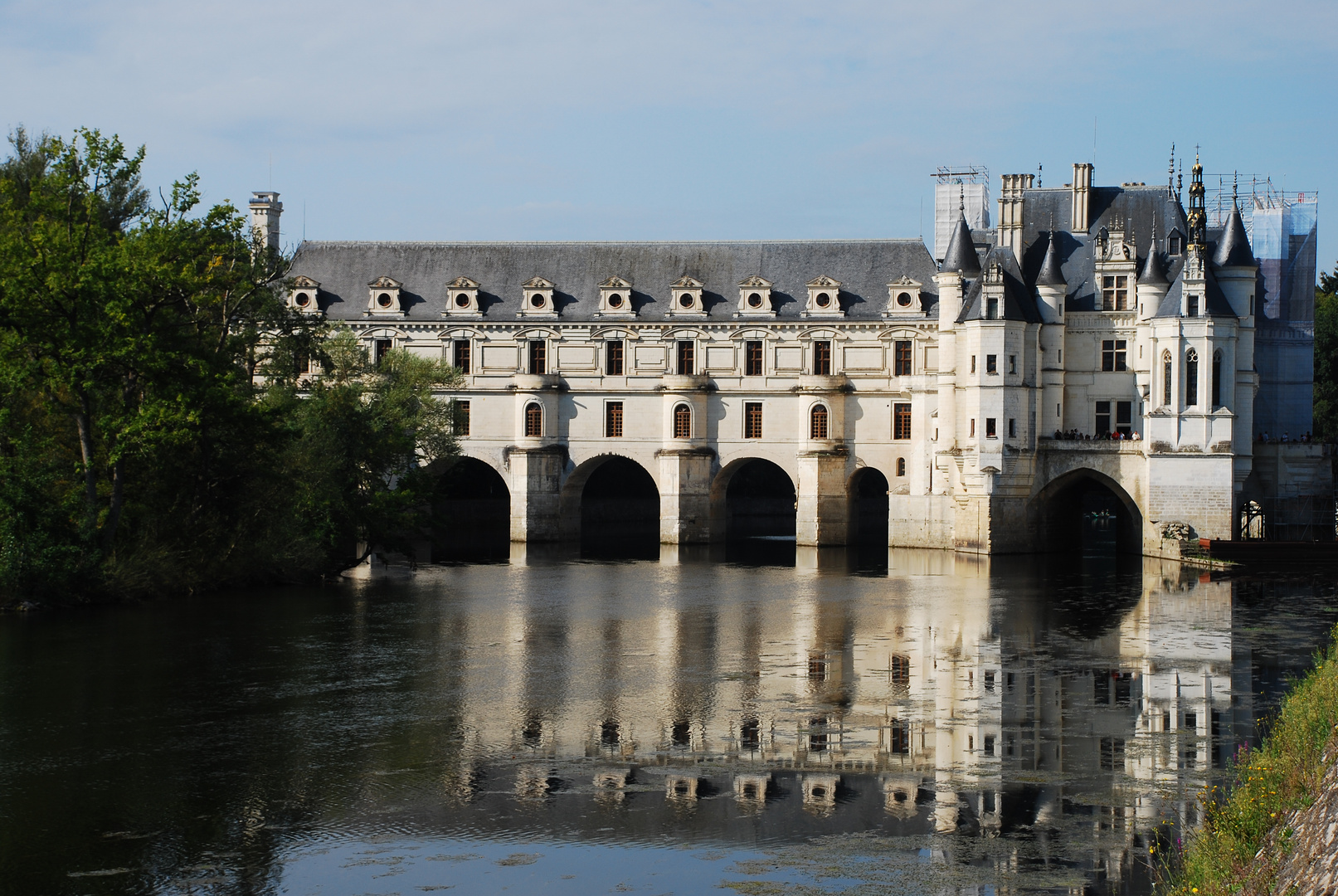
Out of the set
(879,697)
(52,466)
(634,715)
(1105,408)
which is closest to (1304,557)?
(1105,408)

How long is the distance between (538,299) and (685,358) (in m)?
7.00

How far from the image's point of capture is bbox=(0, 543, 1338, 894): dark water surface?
14.8 metres

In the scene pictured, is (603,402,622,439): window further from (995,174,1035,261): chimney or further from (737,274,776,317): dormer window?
(995,174,1035,261): chimney

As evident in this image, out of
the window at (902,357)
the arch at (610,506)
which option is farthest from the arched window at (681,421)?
the window at (902,357)

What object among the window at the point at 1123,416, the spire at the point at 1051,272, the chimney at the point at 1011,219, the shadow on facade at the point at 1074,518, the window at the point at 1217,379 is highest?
the chimney at the point at 1011,219

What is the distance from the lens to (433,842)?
1546 centimetres

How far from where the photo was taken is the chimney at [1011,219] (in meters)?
56.6

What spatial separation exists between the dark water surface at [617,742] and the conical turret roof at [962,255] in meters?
22.4

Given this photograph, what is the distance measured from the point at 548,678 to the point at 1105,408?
36.2 metres

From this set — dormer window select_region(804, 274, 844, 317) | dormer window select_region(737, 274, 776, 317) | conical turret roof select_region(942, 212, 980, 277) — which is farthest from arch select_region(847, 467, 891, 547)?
conical turret roof select_region(942, 212, 980, 277)

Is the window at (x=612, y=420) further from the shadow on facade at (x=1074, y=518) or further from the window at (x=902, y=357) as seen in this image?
the shadow on facade at (x=1074, y=518)

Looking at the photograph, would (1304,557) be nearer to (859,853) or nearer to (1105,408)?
(1105,408)

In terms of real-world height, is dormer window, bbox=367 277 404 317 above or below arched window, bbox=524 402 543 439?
above

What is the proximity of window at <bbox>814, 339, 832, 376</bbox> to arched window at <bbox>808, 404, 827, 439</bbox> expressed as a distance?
1.68m
